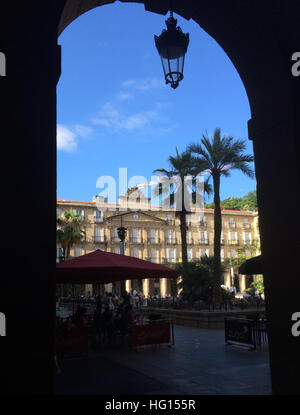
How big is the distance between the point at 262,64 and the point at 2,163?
3047 mm

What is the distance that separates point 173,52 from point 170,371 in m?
6.31

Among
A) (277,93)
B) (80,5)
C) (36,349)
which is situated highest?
(80,5)

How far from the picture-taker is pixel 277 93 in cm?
431

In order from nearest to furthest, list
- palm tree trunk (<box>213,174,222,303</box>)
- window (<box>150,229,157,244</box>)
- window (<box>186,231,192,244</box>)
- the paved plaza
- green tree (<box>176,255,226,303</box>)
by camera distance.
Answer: the paved plaza < palm tree trunk (<box>213,174,222,303</box>) < green tree (<box>176,255,226,303</box>) < window (<box>150,229,157,244</box>) < window (<box>186,231,192,244</box>)

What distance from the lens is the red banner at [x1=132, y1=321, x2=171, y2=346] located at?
11125 millimetres

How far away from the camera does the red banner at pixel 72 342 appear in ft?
33.0

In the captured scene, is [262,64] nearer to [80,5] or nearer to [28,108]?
[80,5]

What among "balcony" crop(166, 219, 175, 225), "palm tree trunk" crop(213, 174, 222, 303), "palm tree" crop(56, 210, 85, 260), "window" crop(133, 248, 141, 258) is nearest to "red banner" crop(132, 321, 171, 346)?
"palm tree trunk" crop(213, 174, 222, 303)

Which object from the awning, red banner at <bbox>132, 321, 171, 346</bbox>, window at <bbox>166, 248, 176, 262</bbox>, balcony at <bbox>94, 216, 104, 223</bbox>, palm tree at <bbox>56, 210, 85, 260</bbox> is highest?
balcony at <bbox>94, 216, 104, 223</bbox>

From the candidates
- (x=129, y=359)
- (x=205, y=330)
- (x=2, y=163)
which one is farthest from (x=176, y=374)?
(x=205, y=330)

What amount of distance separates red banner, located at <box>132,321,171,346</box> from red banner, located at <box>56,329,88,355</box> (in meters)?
1.44

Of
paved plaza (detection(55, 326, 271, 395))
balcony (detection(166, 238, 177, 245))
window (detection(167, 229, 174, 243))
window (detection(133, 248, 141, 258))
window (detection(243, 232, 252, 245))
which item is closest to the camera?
paved plaza (detection(55, 326, 271, 395))

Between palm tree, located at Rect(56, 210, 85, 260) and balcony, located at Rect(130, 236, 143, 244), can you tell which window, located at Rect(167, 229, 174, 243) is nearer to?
balcony, located at Rect(130, 236, 143, 244)

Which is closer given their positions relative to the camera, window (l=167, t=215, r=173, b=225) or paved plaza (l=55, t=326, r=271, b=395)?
paved plaza (l=55, t=326, r=271, b=395)
